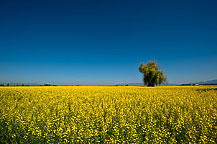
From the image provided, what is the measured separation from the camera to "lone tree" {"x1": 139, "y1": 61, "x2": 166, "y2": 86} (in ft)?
155

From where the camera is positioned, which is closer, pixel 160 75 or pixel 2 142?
pixel 2 142

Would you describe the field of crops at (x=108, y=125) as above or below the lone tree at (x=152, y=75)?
below

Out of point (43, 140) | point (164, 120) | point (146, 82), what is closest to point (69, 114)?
point (43, 140)

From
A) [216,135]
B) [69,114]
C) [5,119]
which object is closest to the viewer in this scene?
[216,135]

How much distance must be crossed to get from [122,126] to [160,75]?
157 feet

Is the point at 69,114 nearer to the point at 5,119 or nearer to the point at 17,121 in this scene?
the point at 17,121

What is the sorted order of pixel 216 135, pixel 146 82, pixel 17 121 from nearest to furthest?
pixel 216 135, pixel 17 121, pixel 146 82

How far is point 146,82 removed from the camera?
4891 cm

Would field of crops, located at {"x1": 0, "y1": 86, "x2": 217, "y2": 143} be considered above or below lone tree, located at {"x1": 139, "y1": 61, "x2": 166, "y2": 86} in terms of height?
below

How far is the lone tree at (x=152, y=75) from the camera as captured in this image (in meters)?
47.2

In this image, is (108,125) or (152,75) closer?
(108,125)

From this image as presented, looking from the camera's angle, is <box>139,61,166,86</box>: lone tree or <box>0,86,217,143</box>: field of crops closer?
<box>0,86,217,143</box>: field of crops

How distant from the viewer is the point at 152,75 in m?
46.9

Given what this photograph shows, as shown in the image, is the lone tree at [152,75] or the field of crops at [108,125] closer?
the field of crops at [108,125]
